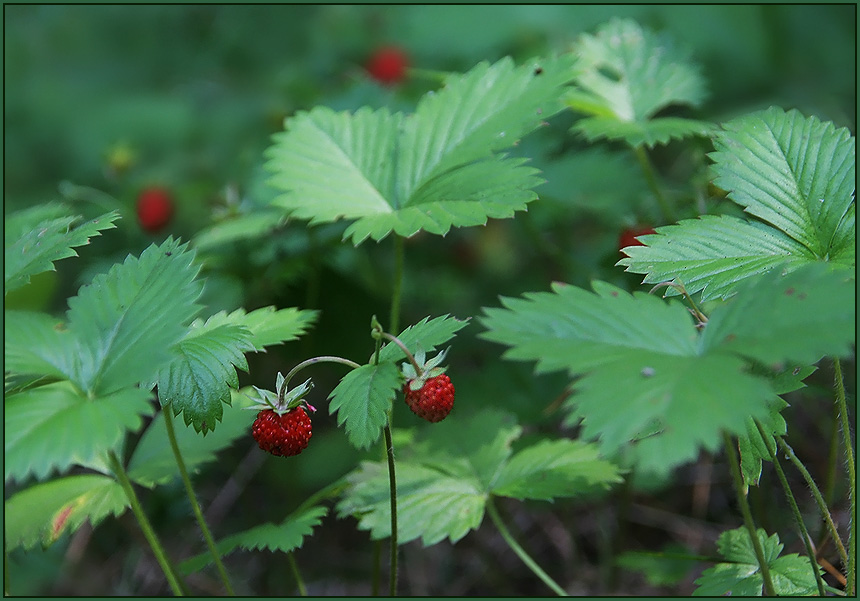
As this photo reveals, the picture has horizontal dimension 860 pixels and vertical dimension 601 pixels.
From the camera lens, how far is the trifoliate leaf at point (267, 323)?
4.15 feet

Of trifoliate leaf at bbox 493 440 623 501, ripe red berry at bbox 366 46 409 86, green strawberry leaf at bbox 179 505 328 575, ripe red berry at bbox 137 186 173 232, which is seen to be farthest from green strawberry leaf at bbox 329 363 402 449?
ripe red berry at bbox 366 46 409 86

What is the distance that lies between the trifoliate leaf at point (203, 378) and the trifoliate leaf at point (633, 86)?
914 millimetres

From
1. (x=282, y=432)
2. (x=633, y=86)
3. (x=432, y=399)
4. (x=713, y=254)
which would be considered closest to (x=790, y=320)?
(x=713, y=254)

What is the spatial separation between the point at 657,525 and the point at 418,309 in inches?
44.1

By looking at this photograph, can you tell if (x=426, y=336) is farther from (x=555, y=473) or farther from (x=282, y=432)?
(x=555, y=473)

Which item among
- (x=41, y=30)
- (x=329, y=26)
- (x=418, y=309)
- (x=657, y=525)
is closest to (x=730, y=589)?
(x=657, y=525)

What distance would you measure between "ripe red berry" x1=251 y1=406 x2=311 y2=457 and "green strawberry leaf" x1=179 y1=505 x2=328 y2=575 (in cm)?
19

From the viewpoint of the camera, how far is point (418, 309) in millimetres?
2697

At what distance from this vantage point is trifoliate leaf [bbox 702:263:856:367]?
831 mm

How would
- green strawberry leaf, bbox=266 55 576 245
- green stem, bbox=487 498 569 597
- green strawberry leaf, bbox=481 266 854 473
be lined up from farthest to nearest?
green strawberry leaf, bbox=266 55 576 245, green stem, bbox=487 498 569 597, green strawberry leaf, bbox=481 266 854 473

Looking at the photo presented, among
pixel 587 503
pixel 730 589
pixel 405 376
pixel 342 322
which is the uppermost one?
pixel 405 376

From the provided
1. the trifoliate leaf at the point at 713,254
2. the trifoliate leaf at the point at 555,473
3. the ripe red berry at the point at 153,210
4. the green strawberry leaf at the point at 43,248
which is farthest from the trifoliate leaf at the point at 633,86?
the ripe red berry at the point at 153,210

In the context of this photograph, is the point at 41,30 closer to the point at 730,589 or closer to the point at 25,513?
the point at 25,513

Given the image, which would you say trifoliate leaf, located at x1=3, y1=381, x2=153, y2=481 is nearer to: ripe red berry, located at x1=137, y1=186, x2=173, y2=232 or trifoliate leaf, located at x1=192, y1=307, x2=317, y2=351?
trifoliate leaf, located at x1=192, y1=307, x2=317, y2=351
